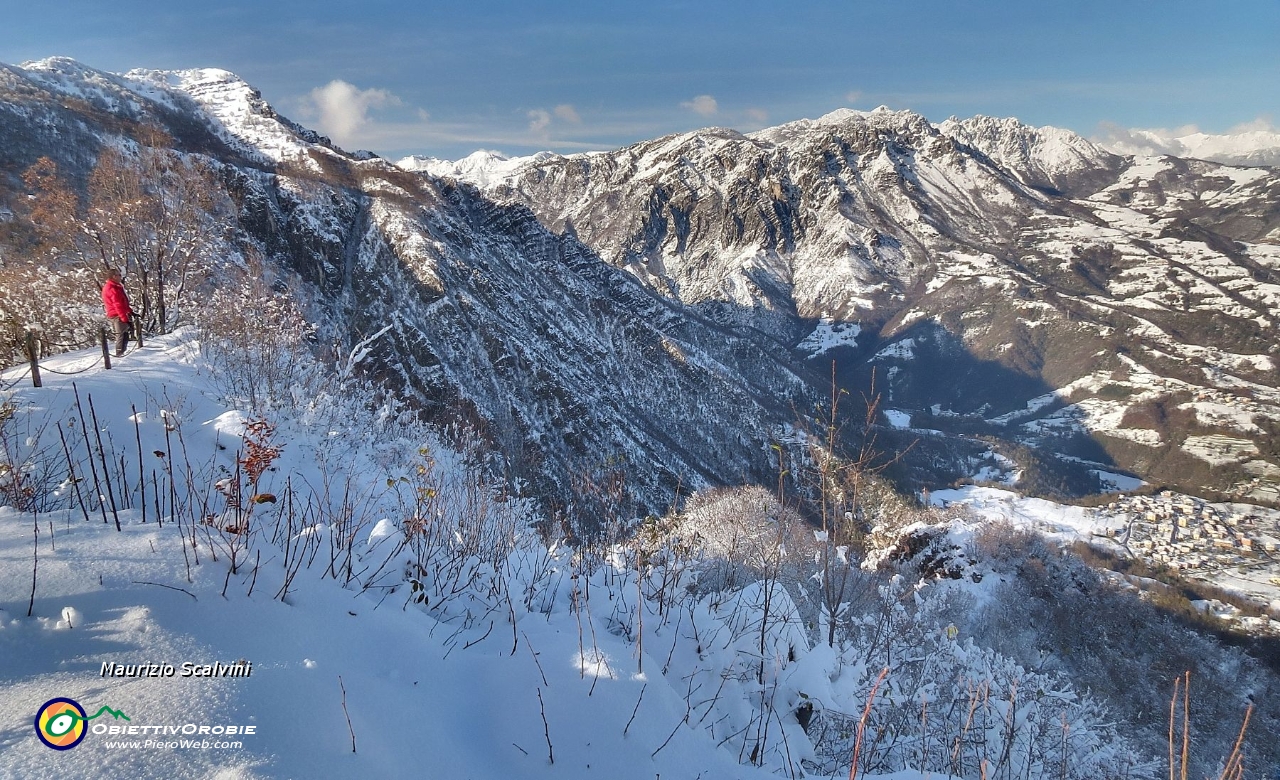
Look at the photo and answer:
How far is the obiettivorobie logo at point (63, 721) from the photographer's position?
2.06 meters

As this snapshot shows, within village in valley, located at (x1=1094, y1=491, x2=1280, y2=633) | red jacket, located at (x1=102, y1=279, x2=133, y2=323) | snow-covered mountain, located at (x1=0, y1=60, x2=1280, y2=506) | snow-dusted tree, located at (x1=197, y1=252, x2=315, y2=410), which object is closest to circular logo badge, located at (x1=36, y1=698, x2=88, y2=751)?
snow-covered mountain, located at (x1=0, y1=60, x2=1280, y2=506)

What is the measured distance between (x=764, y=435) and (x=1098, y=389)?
Result: 11486 cm

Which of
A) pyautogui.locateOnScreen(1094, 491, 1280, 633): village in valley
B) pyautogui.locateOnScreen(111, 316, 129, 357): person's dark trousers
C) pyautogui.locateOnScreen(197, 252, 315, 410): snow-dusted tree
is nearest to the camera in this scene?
pyautogui.locateOnScreen(111, 316, 129, 357): person's dark trousers

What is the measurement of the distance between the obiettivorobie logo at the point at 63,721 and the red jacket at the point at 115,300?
1012 centimetres

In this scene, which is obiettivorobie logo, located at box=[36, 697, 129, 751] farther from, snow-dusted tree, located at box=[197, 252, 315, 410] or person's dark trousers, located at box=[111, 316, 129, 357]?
person's dark trousers, located at box=[111, 316, 129, 357]

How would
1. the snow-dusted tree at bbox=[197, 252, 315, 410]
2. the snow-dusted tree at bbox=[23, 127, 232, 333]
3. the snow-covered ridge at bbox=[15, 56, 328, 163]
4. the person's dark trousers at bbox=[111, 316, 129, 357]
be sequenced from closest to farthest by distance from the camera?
the person's dark trousers at bbox=[111, 316, 129, 357]
the snow-dusted tree at bbox=[197, 252, 315, 410]
the snow-dusted tree at bbox=[23, 127, 232, 333]
the snow-covered ridge at bbox=[15, 56, 328, 163]

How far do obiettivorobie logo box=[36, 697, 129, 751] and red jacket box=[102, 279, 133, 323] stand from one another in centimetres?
1012

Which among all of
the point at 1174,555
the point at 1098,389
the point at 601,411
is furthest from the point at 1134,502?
the point at 1098,389

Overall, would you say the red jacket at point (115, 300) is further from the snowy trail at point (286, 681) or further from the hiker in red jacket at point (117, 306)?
the snowy trail at point (286, 681)

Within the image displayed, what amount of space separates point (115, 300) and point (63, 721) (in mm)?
10278

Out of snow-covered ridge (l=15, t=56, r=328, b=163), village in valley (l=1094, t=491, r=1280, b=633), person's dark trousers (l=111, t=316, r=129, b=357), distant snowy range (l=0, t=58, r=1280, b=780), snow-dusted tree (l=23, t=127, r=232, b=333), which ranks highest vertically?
snow-covered ridge (l=15, t=56, r=328, b=163)

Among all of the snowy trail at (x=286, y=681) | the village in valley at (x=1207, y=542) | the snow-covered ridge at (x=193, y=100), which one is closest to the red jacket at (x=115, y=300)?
the snowy trail at (x=286, y=681)

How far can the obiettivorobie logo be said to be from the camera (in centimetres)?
206

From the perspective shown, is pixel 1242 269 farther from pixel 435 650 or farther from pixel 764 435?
pixel 435 650
